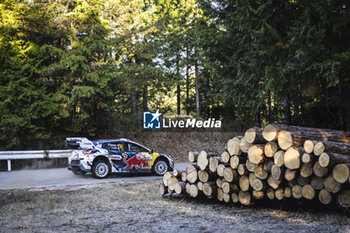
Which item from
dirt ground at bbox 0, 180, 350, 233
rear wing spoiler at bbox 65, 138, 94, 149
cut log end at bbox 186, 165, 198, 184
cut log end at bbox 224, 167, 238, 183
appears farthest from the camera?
rear wing spoiler at bbox 65, 138, 94, 149

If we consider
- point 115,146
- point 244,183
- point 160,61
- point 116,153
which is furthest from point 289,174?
point 160,61

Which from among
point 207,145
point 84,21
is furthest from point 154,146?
point 84,21

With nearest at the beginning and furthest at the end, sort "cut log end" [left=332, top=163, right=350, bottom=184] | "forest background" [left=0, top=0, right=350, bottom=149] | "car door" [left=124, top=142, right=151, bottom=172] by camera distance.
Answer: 1. "cut log end" [left=332, top=163, right=350, bottom=184]
2. "forest background" [left=0, top=0, right=350, bottom=149]
3. "car door" [left=124, top=142, right=151, bottom=172]

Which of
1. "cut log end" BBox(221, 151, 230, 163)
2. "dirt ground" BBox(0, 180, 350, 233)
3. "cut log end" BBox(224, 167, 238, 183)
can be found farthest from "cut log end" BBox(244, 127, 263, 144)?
"dirt ground" BBox(0, 180, 350, 233)

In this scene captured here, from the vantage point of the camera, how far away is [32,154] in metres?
18.2

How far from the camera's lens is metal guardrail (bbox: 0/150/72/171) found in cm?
1727

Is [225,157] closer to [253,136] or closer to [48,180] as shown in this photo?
[253,136]

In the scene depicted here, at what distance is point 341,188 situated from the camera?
626 cm

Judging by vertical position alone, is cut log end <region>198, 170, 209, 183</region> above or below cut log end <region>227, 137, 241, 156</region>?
below

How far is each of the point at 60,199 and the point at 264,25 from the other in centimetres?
732

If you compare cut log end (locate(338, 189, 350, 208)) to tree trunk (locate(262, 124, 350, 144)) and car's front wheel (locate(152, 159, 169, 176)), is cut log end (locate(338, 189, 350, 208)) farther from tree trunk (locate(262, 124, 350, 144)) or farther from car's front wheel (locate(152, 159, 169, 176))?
car's front wheel (locate(152, 159, 169, 176))

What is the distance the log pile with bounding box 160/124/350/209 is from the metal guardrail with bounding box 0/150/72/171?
1208 cm

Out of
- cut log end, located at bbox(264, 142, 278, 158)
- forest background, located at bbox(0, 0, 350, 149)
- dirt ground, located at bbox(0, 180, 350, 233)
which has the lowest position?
dirt ground, located at bbox(0, 180, 350, 233)

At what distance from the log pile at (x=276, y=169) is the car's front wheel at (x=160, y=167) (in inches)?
235
